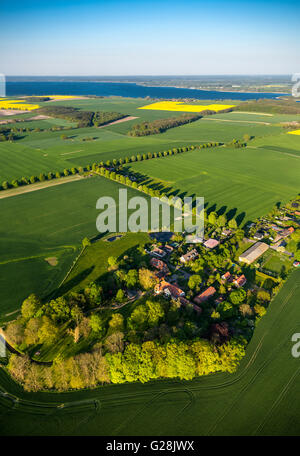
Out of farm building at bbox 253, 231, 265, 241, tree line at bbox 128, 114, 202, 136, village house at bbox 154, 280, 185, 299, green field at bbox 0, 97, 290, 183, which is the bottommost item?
village house at bbox 154, 280, 185, 299

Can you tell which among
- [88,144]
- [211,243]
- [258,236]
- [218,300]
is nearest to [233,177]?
[258,236]

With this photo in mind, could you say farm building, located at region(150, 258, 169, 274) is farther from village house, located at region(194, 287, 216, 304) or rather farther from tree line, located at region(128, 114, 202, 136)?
tree line, located at region(128, 114, 202, 136)

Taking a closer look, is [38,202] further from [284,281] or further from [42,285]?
[284,281]

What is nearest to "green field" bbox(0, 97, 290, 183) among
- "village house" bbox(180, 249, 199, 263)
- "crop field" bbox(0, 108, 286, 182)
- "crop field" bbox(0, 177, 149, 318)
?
"crop field" bbox(0, 108, 286, 182)

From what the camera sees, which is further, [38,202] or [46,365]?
[38,202]

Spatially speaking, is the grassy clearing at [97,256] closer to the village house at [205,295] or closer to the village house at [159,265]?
the village house at [159,265]

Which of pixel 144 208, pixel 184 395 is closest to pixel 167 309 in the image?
pixel 184 395
